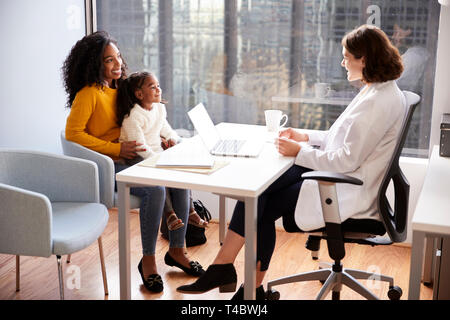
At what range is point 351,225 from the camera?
2527mm

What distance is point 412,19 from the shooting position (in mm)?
3455

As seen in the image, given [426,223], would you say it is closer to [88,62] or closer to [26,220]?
[26,220]

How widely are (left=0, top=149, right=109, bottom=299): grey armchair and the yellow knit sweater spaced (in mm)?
205

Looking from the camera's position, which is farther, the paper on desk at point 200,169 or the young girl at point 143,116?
the young girl at point 143,116

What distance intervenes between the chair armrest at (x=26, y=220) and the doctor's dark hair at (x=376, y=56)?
136cm

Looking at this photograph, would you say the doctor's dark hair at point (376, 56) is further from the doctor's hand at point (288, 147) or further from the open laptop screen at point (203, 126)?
the open laptop screen at point (203, 126)

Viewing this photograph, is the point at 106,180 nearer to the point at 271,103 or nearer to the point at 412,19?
the point at 271,103

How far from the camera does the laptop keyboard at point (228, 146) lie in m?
2.82

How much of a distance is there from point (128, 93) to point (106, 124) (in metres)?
0.18

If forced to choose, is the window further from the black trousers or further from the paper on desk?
the paper on desk

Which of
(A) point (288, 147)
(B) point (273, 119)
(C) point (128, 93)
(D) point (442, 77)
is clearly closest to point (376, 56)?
(A) point (288, 147)

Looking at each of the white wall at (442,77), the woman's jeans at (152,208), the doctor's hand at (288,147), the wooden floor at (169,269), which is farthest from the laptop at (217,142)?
the white wall at (442,77)
